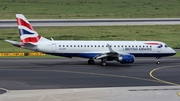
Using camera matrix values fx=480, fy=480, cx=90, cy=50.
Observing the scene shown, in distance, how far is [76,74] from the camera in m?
49.4

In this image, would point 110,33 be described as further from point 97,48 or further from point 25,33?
point 25,33

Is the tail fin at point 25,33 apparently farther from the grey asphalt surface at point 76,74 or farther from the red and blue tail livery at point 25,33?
the grey asphalt surface at point 76,74

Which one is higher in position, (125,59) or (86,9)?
(86,9)

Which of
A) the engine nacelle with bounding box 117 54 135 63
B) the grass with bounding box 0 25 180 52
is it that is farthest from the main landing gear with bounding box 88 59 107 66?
the grass with bounding box 0 25 180 52

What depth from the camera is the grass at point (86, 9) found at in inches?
4647

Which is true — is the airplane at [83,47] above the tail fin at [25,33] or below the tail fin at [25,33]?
below

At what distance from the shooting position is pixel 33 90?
1571 inches

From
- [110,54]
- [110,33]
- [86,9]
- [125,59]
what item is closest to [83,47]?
[110,54]

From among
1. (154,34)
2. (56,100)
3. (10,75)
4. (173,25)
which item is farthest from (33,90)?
(173,25)

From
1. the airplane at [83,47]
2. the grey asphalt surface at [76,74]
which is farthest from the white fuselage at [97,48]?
the grey asphalt surface at [76,74]

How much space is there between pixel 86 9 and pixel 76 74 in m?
85.3

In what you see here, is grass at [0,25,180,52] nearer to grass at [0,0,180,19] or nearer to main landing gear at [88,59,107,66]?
main landing gear at [88,59,107,66]

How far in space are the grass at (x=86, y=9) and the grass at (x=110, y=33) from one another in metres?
21.4

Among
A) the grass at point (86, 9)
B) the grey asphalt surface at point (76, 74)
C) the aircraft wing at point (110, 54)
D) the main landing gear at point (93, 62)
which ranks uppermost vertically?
the grass at point (86, 9)
